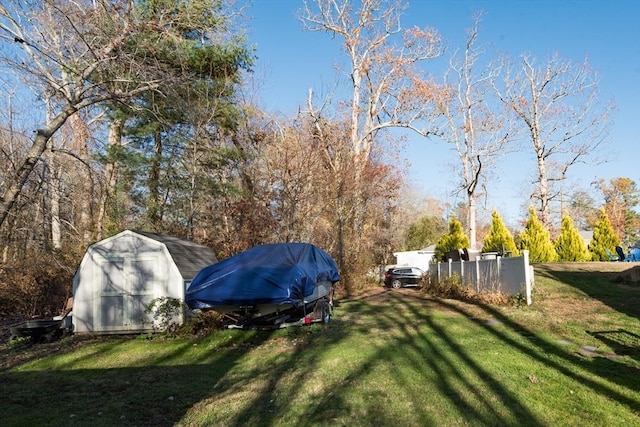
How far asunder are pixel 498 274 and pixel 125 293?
11.1m

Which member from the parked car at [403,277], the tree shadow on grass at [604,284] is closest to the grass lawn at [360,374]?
the tree shadow on grass at [604,284]

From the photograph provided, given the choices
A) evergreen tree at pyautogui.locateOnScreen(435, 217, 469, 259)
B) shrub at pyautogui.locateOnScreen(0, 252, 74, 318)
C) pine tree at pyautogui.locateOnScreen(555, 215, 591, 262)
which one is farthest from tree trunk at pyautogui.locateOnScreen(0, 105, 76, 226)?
pine tree at pyautogui.locateOnScreen(555, 215, 591, 262)

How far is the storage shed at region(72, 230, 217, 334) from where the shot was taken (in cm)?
1269

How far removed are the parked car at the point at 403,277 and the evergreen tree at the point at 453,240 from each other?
9.52ft

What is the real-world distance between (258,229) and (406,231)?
26423mm

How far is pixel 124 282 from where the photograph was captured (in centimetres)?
1289

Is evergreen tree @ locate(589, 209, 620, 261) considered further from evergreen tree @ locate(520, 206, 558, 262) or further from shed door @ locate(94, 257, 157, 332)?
shed door @ locate(94, 257, 157, 332)

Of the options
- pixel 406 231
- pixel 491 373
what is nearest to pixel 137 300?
pixel 491 373

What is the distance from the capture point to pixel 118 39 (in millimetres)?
11375

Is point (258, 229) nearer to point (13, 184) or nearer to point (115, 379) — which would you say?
point (13, 184)

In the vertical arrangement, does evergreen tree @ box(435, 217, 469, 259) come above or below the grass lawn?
above

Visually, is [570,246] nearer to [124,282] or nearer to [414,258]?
[414,258]

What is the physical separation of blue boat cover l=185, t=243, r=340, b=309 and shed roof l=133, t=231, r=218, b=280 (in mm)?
2252

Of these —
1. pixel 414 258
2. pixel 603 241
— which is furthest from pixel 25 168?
pixel 603 241
